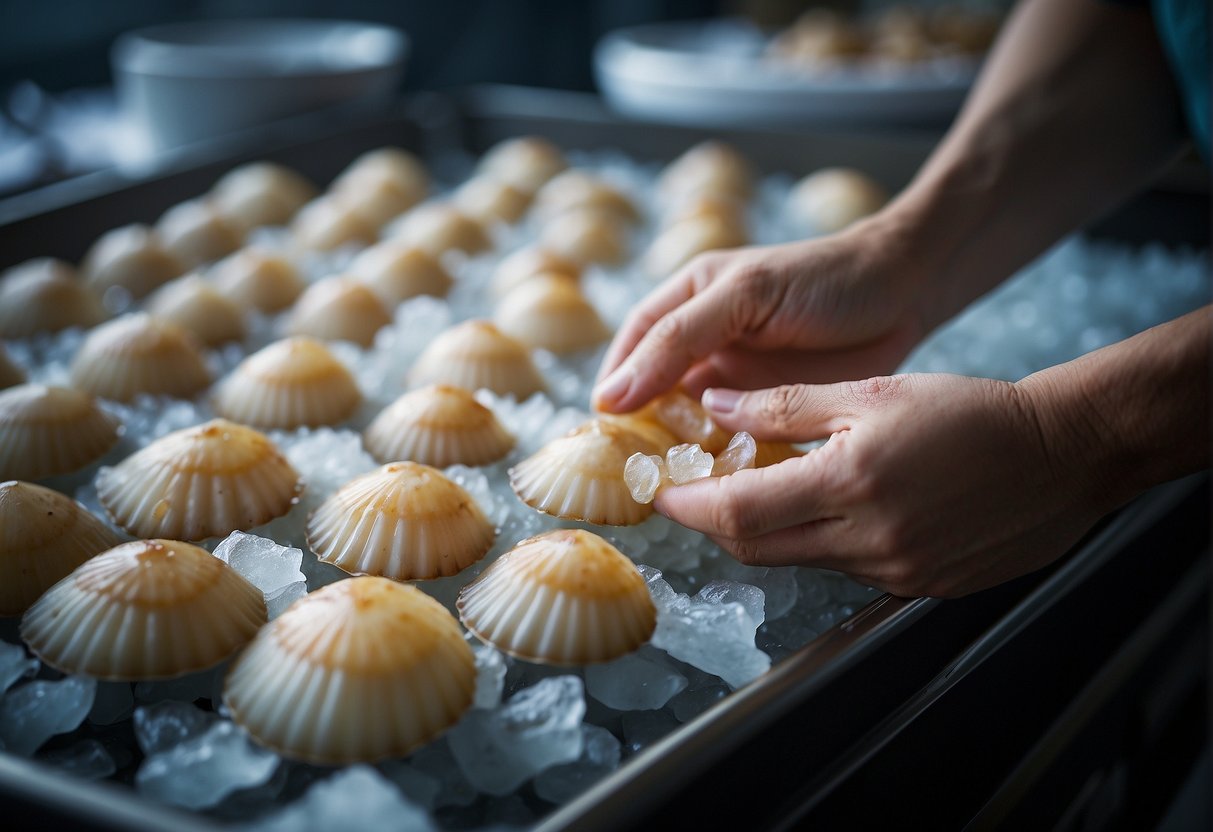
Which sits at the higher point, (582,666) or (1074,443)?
(1074,443)

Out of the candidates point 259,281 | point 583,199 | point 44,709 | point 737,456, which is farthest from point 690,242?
point 44,709

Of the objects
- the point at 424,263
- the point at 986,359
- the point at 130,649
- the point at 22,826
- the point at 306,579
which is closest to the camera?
the point at 22,826

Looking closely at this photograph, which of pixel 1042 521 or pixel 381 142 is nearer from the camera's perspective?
pixel 1042 521

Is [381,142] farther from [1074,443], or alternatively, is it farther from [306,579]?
→ [1074,443]

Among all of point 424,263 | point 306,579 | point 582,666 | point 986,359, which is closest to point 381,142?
point 424,263

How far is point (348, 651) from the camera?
67 centimetres

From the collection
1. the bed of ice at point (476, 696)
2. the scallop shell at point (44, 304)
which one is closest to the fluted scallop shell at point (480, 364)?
the bed of ice at point (476, 696)

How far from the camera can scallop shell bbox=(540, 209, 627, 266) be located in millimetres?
1625

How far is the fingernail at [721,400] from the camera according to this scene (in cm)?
93

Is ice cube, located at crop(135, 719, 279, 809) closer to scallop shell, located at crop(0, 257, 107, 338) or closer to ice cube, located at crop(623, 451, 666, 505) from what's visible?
ice cube, located at crop(623, 451, 666, 505)

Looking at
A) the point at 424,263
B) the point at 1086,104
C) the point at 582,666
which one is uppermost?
the point at 1086,104

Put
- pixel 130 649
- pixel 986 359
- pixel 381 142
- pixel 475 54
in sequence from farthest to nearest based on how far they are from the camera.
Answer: pixel 475 54 → pixel 381 142 → pixel 986 359 → pixel 130 649

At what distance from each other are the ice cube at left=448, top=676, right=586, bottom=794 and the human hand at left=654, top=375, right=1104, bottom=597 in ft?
0.67

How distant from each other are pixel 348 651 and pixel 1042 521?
0.54 m
